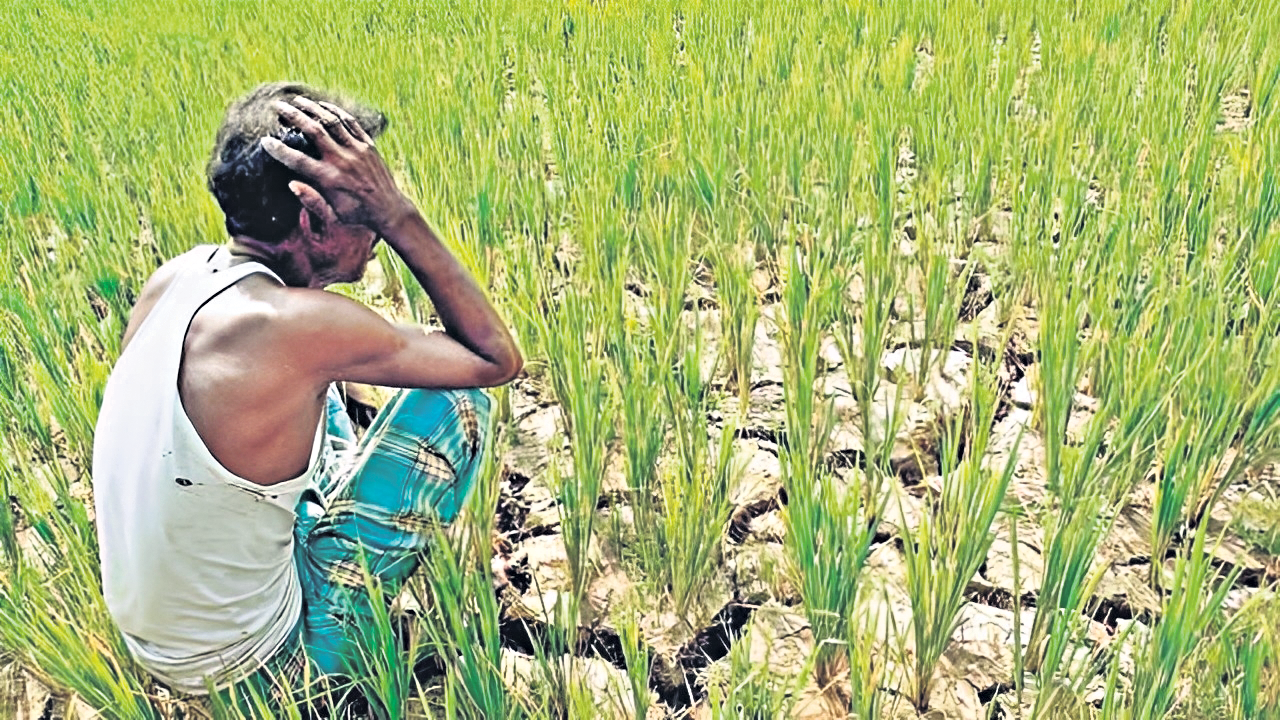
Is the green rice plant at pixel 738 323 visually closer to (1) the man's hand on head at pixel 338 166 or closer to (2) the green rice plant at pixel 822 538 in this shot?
(2) the green rice plant at pixel 822 538

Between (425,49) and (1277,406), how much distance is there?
11.9ft

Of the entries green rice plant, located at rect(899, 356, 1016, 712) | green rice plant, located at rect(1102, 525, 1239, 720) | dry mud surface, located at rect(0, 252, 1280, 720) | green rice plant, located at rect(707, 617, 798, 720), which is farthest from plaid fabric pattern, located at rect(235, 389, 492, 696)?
green rice plant, located at rect(1102, 525, 1239, 720)

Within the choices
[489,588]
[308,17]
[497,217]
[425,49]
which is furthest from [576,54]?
[489,588]

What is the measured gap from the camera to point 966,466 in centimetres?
109

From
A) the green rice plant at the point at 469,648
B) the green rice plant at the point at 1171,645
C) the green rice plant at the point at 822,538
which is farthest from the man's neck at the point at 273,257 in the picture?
the green rice plant at the point at 1171,645

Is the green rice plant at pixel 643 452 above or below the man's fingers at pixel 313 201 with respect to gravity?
below

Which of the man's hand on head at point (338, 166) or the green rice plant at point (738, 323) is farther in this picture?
the green rice plant at point (738, 323)

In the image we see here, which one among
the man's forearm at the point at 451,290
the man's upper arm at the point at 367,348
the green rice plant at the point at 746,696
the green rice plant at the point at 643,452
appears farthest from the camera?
the green rice plant at the point at 643,452

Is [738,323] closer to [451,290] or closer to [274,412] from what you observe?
[451,290]

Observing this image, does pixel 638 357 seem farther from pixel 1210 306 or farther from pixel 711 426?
pixel 1210 306

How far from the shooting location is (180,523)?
0.94 meters

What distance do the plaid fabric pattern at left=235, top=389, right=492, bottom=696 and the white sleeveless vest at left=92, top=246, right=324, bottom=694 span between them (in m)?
0.06

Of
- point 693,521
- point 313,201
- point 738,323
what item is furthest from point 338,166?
point 738,323

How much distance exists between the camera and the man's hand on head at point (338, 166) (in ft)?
3.12
